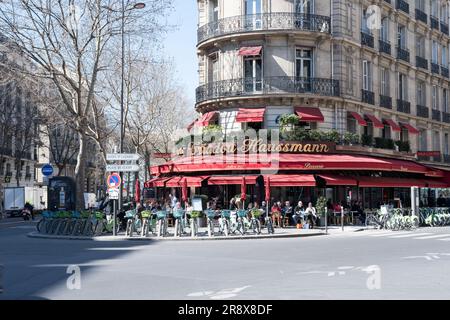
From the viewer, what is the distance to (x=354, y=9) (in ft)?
111

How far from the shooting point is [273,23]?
3094 centimetres

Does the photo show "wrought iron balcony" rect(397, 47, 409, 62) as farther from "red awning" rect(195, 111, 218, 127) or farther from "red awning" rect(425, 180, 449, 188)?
"red awning" rect(195, 111, 218, 127)

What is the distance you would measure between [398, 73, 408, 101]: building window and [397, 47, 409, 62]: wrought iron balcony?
41.9 inches

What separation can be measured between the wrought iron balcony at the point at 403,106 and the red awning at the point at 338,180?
10.6 meters

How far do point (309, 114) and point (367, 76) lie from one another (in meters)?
6.81

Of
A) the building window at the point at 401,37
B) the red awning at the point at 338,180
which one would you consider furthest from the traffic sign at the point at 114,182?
the building window at the point at 401,37

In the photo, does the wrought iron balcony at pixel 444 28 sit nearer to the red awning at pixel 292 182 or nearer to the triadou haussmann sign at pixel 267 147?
the triadou haussmann sign at pixel 267 147

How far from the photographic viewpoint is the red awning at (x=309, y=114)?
3047 cm

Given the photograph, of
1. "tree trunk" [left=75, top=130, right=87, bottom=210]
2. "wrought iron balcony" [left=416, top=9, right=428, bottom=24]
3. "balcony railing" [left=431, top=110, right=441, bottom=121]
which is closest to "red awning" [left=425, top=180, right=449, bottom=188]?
"balcony railing" [left=431, top=110, right=441, bottom=121]

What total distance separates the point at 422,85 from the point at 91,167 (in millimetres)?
56829

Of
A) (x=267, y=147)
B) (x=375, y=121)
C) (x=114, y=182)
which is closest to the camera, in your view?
(x=114, y=182)

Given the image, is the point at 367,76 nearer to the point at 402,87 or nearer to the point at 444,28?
the point at 402,87

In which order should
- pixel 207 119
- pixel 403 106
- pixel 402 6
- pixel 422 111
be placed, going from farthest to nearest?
pixel 422 111, pixel 402 6, pixel 403 106, pixel 207 119

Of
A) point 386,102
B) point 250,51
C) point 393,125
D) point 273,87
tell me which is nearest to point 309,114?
point 273,87
